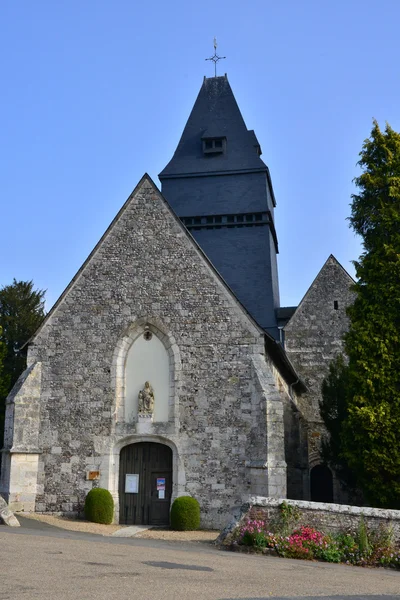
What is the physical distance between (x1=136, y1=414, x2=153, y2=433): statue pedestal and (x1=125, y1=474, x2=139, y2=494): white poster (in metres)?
1.05

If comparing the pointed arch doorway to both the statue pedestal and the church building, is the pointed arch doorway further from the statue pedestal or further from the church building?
the statue pedestal

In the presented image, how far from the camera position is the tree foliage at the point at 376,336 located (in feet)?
41.4

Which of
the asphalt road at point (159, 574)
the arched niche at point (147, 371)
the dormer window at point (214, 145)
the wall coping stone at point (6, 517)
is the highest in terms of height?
the dormer window at point (214, 145)

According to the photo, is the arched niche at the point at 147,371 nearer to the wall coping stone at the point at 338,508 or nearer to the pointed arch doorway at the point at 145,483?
the pointed arch doorway at the point at 145,483

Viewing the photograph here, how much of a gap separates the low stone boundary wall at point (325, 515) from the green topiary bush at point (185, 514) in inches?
102

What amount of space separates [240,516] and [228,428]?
3.45 m

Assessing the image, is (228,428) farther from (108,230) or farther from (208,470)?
(108,230)

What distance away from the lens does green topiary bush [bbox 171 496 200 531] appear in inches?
532

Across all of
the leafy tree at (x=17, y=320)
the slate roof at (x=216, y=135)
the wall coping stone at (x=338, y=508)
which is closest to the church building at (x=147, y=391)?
the wall coping stone at (x=338, y=508)

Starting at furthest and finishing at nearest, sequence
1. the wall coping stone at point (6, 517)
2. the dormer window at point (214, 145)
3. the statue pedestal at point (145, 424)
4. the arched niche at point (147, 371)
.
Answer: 1. the dormer window at point (214, 145)
2. the arched niche at point (147, 371)
3. the statue pedestal at point (145, 424)
4. the wall coping stone at point (6, 517)

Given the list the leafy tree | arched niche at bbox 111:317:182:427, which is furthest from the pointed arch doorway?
the leafy tree

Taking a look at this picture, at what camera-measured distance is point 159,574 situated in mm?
7312

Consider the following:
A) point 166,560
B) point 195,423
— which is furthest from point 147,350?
point 166,560

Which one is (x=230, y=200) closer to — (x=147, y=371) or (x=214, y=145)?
(x=214, y=145)
